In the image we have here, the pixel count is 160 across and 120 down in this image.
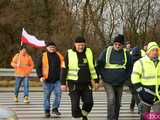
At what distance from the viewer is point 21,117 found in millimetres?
12836

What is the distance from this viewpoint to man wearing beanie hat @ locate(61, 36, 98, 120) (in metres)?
10.9

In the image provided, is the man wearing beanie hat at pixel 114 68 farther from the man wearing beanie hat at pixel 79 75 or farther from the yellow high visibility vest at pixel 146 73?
the yellow high visibility vest at pixel 146 73

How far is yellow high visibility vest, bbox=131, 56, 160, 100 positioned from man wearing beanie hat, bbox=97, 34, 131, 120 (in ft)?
5.52

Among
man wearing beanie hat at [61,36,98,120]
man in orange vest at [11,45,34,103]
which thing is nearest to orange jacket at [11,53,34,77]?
man in orange vest at [11,45,34,103]

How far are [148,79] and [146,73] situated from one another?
4.4 inches

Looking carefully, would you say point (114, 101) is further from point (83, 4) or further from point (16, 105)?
point (83, 4)

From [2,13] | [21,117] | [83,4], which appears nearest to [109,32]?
[83,4]

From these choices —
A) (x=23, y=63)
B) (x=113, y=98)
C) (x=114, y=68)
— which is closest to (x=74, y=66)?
A: (x=114, y=68)

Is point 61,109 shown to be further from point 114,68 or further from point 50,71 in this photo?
point 114,68

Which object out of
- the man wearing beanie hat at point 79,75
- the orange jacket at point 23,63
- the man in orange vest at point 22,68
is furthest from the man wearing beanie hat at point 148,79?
the orange jacket at point 23,63

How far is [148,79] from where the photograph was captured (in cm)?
932

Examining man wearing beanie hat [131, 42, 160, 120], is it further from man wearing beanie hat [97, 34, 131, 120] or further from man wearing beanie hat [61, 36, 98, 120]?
man wearing beanie hat [61, 36, 98, 120]

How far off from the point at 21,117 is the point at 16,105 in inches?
112

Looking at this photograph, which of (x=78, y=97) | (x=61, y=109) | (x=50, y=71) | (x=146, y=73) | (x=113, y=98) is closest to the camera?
(x=146, y=73)
